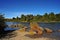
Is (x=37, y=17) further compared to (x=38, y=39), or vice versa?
(x=37, y=17)

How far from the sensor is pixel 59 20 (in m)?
81.3

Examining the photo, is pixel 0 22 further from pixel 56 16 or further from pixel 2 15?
pixel 56 16

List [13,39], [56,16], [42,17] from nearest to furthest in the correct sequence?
1. [13,39]
2. [56,16]
3. [42,17]

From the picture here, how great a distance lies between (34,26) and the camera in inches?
893

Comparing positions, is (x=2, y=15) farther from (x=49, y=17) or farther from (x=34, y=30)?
(x=49, y=17)

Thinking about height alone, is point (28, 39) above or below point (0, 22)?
below

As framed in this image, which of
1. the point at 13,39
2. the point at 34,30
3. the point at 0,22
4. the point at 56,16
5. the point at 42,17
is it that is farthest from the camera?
the point at 42,17

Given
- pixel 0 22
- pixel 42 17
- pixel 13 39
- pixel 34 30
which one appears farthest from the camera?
pixel 42 17

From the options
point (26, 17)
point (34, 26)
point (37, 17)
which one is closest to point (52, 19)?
point (37, 17)

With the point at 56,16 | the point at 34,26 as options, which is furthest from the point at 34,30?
the point at 56,16

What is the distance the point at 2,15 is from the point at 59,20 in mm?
63977

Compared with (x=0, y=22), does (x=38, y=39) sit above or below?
below

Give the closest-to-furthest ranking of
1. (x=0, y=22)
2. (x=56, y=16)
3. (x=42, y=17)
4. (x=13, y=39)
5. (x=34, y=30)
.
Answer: (x=13, y=39) < (x=0, y=22) < (x=34, y=30) < (x=56, y=16) < (x=42, y=17)

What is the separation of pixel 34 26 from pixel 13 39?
7485 millimetres
